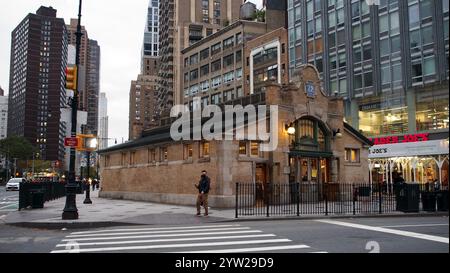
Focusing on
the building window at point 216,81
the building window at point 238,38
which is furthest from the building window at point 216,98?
the building window at point 238,38

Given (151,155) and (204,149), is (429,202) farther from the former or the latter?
(151,155)

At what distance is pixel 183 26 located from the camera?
10631 centimetres

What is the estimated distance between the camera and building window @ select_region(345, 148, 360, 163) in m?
31.5

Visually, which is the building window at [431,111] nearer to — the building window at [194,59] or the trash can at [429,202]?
the trash can at [429,202]

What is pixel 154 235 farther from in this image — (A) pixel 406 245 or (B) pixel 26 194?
(B) pixel 26 194

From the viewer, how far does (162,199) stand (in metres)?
29.0

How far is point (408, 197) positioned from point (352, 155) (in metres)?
10.2

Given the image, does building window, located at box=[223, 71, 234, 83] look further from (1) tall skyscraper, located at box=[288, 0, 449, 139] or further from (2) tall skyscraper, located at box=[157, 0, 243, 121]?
(1) tall skyscraper, located at box=[288, 0, 449, 139]

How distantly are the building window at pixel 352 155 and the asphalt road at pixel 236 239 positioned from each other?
15884 mm

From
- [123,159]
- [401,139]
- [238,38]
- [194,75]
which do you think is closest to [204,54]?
[194,75]

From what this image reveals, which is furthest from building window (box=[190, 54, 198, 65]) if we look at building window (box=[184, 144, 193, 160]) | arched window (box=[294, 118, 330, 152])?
building window (box=[184, 144, 193, 160])

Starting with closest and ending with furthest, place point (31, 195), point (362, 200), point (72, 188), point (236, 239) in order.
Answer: point (236, 239) → point (72, 188) → point (362, 200) → point (31, 195)

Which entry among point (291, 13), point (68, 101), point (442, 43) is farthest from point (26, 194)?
point (291, 13)

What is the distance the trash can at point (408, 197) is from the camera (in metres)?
21.4
